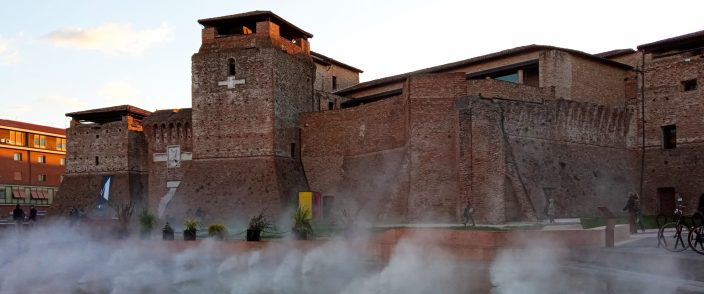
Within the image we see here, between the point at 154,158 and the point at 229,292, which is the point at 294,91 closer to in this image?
the point at 154,158

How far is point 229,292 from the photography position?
21781 millimetres

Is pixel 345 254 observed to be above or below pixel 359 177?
below

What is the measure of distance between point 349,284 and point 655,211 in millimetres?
24321

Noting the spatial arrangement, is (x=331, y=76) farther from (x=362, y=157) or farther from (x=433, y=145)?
(x=433, y=145)

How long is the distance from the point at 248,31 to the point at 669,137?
23745 mm

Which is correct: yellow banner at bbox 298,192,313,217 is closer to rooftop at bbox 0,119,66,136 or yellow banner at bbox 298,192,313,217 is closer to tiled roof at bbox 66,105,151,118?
tiled roof at bbox 66,105,151,118

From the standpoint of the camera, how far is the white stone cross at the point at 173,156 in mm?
43406

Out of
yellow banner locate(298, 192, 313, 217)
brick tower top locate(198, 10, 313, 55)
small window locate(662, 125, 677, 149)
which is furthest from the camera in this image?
brick tower top locate(198, 10, 313, 55)

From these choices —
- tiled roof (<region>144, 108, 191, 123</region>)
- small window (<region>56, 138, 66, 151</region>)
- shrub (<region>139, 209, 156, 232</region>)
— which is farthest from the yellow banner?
small window (<region>56, 138, 66, 151</region>)

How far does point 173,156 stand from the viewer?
4378cm

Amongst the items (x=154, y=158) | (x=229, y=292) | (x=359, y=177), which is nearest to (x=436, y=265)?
(x=229, y=292)

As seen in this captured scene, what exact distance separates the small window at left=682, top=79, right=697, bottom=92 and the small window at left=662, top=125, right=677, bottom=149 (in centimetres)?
220

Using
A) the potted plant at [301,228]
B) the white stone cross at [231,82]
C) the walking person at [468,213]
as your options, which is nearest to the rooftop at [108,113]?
the white stone cross at [231,82]

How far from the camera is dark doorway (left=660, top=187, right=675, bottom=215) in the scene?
38688mm
